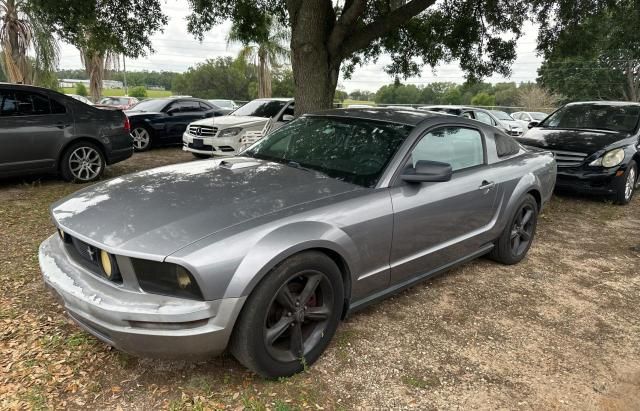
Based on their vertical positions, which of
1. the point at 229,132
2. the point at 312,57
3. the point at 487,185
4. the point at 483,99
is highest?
the point at 483,99

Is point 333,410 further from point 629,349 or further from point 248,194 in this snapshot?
point 629,349

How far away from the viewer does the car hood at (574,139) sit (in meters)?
7.03

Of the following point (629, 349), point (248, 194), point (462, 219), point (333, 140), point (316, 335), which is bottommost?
point (629, 349)

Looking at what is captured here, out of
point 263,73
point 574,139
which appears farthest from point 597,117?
point 263,73

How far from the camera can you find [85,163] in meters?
7.02

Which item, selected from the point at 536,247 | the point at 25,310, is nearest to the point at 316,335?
the point at 25,310

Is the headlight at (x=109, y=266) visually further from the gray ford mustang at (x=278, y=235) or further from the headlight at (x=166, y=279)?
the headlight at (x=166, y=279)

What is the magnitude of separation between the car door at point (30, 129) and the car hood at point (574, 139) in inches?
296

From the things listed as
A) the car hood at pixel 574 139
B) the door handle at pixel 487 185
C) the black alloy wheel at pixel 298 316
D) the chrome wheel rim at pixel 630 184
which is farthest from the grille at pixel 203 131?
the chrome wheel rim at pixel 630 184

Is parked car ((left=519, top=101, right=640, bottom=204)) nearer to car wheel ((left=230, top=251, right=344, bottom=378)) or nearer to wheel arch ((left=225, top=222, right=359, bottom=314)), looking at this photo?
wheel arch ((left=225, top=222, right=359, bottom=314))

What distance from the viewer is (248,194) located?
2.79 m

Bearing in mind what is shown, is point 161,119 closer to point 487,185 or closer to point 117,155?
point 117,155

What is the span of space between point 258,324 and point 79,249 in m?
1.16

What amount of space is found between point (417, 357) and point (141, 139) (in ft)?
32.6
